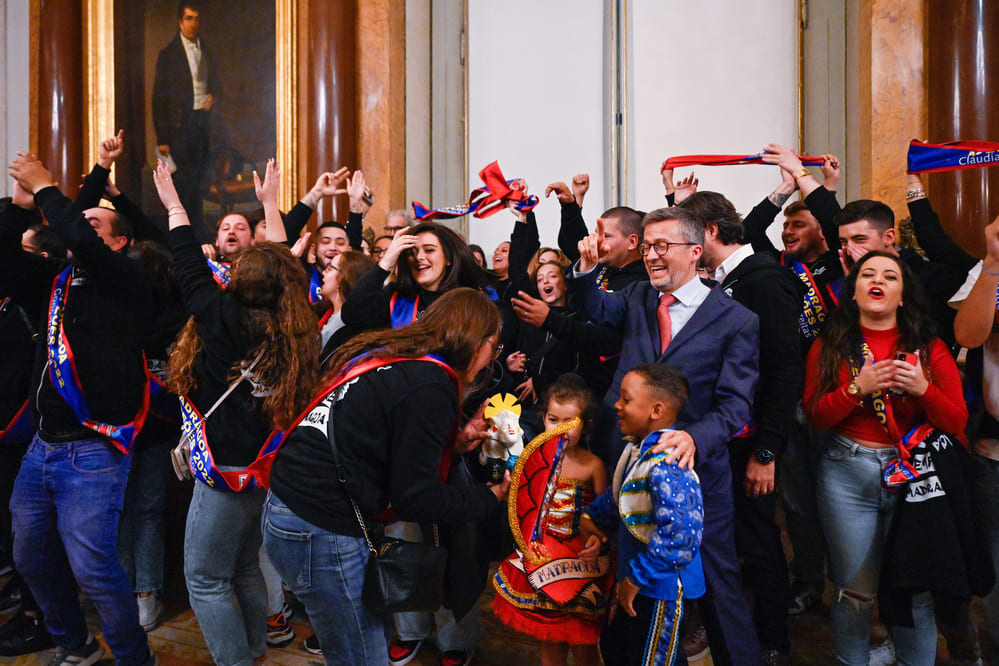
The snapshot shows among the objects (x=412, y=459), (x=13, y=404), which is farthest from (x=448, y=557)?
(x=13, y=404)

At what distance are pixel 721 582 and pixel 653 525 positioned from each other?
0.42 metres

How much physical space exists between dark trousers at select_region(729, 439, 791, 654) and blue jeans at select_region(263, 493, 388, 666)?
1.56 m

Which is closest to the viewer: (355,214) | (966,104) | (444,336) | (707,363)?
(444,336)

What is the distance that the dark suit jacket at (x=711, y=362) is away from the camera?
8.32ft

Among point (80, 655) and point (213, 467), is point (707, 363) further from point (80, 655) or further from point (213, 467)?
point (80, 655)

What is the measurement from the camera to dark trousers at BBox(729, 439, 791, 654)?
296 cm

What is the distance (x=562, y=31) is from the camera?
6.86m

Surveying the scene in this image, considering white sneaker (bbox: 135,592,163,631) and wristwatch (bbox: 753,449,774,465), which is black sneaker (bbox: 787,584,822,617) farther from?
white sneaker (bbox: 135,592,163,631)

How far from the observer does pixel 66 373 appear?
9.39 feet

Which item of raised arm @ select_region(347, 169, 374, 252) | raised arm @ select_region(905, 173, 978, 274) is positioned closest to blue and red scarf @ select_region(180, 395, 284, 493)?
raised arm @ select_region(347, 169, 374, 252)

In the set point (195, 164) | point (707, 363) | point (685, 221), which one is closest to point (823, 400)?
point (707, 363)

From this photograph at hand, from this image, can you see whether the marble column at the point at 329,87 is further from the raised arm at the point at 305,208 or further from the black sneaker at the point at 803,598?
the black sneaker at the point at 803,598

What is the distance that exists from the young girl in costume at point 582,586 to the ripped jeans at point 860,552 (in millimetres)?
845

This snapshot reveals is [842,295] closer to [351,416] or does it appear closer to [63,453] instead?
[351,416]
